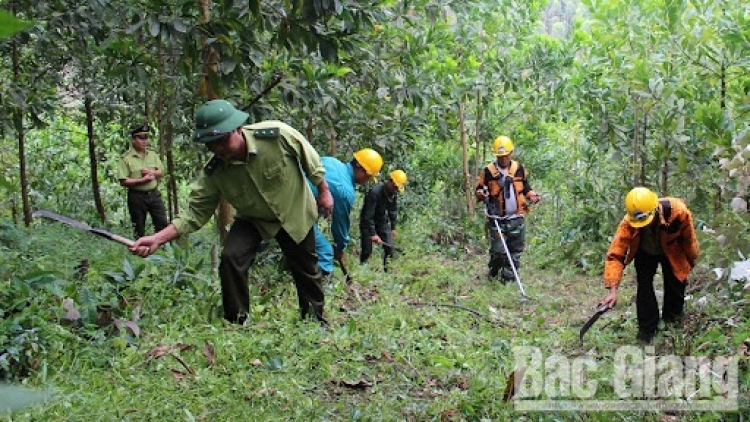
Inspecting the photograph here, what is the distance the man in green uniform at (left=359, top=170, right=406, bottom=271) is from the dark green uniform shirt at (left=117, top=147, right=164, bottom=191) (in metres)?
2.84

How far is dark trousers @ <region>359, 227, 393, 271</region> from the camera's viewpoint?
9.06 meters

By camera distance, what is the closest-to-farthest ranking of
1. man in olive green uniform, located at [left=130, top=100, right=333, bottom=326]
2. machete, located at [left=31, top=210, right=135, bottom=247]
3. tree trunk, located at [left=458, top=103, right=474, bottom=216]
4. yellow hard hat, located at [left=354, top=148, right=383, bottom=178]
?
machete, located at [left=31, top=210, right=135, bottom=247] < man in olive green uniform, located at [left=130, top=100, right=333, bottom=326] < yellow hard hat, located at [left=354, top=148, right=383, bottom=178] < tree trunk, located at [left=458, top=103, right=474, bottom=216]

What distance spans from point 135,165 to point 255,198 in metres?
4.90

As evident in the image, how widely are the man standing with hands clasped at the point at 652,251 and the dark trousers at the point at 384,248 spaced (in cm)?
407

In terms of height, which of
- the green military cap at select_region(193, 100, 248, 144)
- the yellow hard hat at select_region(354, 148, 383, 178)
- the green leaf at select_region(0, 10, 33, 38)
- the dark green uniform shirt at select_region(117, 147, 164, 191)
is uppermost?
the green leaf at select_region(0, 10, 33, 38)

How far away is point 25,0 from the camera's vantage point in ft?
18.5

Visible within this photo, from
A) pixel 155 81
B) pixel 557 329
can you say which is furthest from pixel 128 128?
pixel 557 329

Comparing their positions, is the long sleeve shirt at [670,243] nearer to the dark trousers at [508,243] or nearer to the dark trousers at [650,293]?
the dark trousers at [650,293]

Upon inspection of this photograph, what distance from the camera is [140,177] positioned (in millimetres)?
9031

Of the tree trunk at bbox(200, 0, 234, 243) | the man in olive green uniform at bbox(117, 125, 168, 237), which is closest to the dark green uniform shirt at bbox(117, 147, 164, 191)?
the man in olive green uniform at bbox(117, 125, 168, 237)

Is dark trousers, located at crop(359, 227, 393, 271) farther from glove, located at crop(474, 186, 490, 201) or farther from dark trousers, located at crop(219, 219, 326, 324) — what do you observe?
dark trousers, located at crop(219, 219, 326, 324)

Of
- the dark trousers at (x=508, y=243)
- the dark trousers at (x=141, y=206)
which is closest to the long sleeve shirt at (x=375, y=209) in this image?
the dark trousers at (x=508, y=243)

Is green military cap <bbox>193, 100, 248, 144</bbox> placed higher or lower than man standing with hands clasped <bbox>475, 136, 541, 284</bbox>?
higher

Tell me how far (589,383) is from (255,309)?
246 cm
